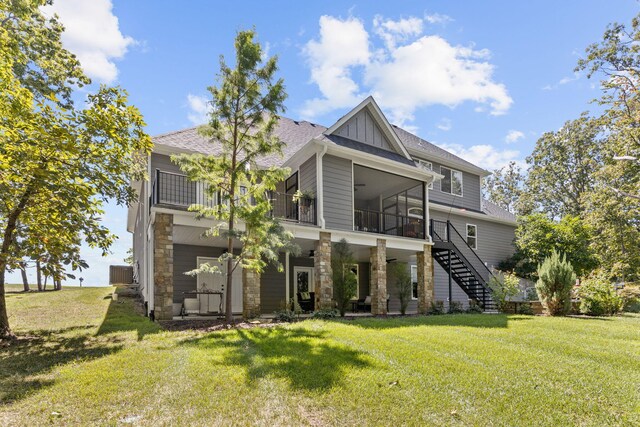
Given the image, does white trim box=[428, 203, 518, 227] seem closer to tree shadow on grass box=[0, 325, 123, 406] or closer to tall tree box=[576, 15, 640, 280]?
tall tree box=[576, 15, 640, 280]

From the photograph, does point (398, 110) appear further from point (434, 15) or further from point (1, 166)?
point (1, 166)

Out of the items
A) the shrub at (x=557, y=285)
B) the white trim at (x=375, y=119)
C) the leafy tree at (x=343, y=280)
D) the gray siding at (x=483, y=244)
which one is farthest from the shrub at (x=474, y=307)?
the white trim at (x=375, y=119)

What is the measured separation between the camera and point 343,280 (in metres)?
11.6

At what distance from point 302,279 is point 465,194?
36.7 ft

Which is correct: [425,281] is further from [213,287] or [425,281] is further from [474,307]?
[213,287]

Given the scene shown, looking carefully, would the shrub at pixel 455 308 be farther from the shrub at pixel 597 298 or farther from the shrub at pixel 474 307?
the shrub at pixel 597 298

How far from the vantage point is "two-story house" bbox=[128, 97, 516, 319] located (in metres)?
10.6

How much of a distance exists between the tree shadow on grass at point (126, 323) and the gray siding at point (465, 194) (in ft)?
47.8

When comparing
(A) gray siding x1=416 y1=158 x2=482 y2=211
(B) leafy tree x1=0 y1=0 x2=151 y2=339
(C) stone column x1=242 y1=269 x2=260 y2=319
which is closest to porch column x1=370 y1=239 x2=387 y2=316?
(C) stone column x1=242 y1=269 x2=260 y2=319

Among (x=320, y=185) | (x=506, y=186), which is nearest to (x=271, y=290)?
(x=320, y=185)

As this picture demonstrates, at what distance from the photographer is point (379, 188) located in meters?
16.6

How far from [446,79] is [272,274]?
9667 mm

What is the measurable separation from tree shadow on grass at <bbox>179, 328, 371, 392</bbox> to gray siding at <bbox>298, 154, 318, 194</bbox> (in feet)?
20.6

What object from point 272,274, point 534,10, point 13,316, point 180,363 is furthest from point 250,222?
point 534,10
